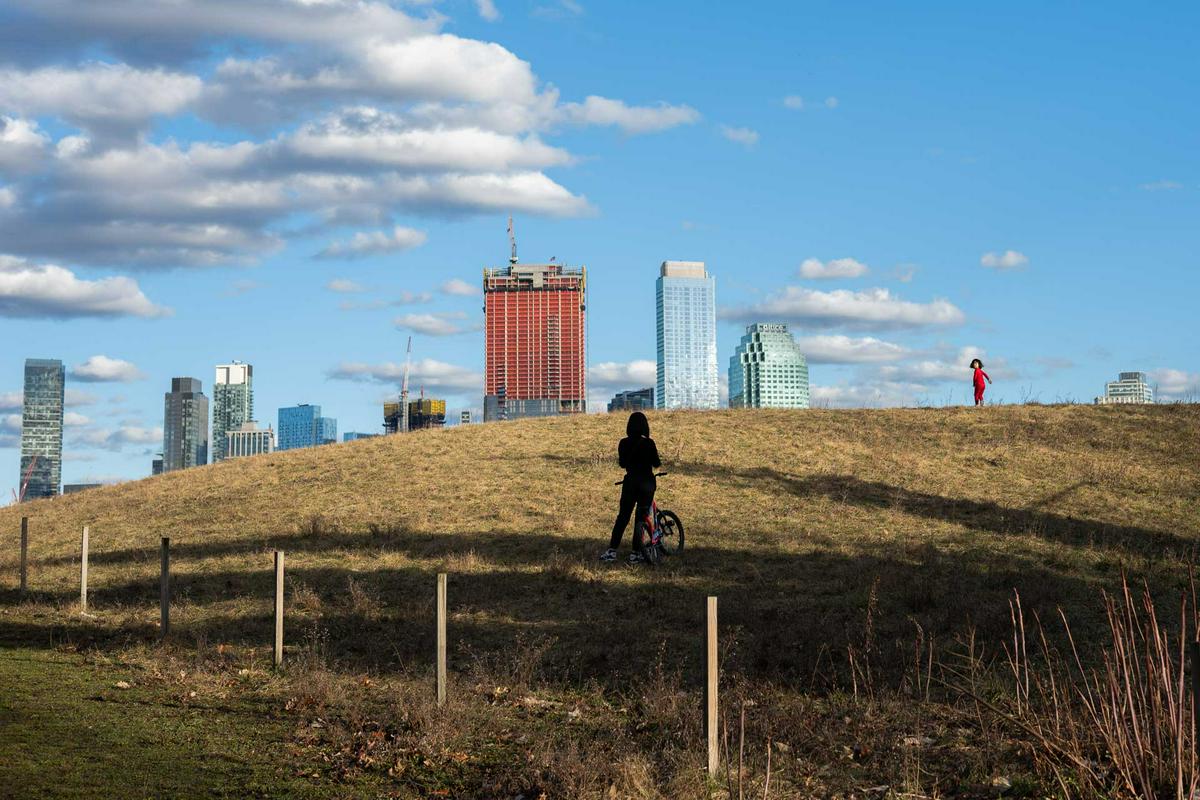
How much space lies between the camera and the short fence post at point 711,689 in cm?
848

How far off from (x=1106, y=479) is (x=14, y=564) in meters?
28.7

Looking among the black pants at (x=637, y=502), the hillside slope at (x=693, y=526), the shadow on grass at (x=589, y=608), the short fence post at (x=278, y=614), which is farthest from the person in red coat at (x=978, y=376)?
the short fence post at (x=278, y=614)

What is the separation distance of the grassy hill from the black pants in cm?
75

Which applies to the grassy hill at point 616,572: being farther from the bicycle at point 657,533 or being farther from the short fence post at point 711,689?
the bicycle at point 657,533

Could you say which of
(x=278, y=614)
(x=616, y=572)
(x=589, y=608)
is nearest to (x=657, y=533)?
(x=616, y=572)

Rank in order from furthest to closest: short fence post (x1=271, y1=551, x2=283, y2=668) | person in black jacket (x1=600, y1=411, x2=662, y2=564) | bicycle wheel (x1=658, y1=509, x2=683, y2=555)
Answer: bicycle wheel (x1=658, y1=509, x2=683, y2=555) → person in black jacket (x1=600, y1=411, x2=662, y2=564) → short fence post (x1=271, y1=551, x2=283, y2=668)

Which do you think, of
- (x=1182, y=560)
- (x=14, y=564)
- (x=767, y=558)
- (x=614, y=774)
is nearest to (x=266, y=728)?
(x=614, y=774)

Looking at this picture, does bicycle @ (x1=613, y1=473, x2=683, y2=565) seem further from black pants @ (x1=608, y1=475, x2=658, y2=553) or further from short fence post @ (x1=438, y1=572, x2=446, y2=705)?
short fence post @ (x1=438, y1=572, x2=446, y2=705)

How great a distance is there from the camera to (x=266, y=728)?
10688 millimetres

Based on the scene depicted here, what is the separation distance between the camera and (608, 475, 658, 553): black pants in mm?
19234

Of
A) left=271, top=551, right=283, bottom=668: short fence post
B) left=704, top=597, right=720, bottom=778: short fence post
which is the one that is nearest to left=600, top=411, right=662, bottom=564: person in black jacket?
left=271, top=551, right=283, bottom=668: short fence post

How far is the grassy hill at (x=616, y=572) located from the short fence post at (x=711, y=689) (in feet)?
0.61

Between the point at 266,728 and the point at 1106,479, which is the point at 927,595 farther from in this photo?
the point at 1106,479

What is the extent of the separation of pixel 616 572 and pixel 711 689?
11.6 meters
